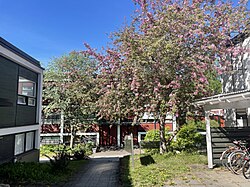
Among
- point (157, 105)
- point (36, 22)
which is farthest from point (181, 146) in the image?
point (36, 22)

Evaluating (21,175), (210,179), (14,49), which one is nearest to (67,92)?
(14,49)

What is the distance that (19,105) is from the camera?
9562 millimetres

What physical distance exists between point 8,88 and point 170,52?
22.1ft

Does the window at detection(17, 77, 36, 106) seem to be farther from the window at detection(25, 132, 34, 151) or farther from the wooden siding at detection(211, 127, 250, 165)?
the wooden siding at detection(211, 127, 250, 165)

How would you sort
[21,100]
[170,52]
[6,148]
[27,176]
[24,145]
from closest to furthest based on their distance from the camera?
1. [27,176]
2. [170,52]
3. [6,148]
4. [21,100]
5. [24,145]

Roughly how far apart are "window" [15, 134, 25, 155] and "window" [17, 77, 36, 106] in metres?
1.57

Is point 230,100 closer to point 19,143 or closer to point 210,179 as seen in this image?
point 210,179

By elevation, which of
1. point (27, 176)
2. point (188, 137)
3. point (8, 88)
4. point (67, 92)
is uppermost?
point (67, 92)

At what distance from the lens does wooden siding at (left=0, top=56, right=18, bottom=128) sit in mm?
8125

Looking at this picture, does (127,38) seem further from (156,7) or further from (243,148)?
(243,148)

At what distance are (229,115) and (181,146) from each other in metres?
3.70

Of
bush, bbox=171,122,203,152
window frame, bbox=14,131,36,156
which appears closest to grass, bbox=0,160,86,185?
window frame, bbox=14,131,36,156

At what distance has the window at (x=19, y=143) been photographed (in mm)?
9328

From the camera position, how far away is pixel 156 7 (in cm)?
903
